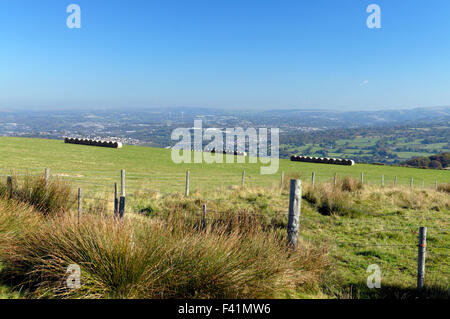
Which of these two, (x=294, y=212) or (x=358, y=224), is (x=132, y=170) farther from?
(x=294, y=212)

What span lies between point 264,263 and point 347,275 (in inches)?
116

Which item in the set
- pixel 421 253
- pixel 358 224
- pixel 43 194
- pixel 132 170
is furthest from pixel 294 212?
pixel 132 170

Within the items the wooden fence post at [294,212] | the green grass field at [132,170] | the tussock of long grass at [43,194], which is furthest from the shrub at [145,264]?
the green grass field at [132,170]

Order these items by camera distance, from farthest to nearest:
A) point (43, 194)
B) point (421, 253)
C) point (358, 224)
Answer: point (358, 224) < point (43, 194) < point (421, 253)

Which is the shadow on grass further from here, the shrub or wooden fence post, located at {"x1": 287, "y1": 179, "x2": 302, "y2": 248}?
the shrub

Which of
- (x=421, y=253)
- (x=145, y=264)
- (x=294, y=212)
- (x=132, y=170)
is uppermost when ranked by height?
(x=294, y=212)

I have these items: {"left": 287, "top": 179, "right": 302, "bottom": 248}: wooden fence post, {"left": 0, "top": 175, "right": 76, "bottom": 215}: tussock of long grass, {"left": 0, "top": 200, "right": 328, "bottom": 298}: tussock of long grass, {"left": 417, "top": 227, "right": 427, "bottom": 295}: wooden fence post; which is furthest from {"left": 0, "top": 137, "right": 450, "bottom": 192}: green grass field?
{"left": 417, "top": 227, "right": 427, "bottom": 295}: wooden fence post

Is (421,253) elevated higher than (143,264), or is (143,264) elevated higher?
(143,264)

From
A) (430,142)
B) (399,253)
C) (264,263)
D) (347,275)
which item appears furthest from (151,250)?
(430,142)

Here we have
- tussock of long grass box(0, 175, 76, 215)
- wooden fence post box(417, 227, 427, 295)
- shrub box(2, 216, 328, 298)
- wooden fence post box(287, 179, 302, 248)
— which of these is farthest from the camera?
tussock of long grass box(0, 175, 76, 215)

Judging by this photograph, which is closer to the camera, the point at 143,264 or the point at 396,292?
the point at 143,264
